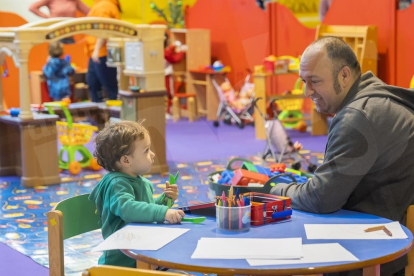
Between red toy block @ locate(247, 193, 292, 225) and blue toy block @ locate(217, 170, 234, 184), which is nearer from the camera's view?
red toy block @ locate(247, 193, 292, 225)

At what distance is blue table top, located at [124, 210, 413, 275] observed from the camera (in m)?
1.92

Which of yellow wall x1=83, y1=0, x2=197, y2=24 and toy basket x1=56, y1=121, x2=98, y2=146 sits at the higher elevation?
yellow wall x1=83, y1=0, x2=197, y2=24

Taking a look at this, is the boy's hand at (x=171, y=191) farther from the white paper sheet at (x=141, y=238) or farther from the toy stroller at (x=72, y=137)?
the toy stroller at (x=72, y=137)

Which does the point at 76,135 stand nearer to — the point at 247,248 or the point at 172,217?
the point at 172,217

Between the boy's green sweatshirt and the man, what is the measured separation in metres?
0.56

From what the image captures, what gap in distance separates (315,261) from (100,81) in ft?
23.5

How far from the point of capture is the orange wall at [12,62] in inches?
420

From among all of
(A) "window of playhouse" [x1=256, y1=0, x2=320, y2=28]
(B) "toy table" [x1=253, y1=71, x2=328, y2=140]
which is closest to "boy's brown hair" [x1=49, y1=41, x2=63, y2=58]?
(B) "toy table" [x1=253, y1=71, x2=328, y2=140]

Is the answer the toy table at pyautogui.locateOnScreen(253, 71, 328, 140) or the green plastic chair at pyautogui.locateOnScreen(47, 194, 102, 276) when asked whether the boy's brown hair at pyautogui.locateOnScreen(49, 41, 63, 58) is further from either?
the green plastic chair at pyautogui.locateOnScreen(47, 194, 102, 276)

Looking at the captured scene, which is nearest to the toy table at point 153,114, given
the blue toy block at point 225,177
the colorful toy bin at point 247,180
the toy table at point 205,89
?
the colorful toy bin at point 247,180

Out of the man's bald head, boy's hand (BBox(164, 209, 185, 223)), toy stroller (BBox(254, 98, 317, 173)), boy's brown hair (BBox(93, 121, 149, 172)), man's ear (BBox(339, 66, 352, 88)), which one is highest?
the man's bald head

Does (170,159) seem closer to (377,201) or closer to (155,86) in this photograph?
(155,86)

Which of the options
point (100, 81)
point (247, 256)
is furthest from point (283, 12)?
point (247, 256)

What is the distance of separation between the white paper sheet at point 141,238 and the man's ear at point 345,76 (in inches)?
34.0
